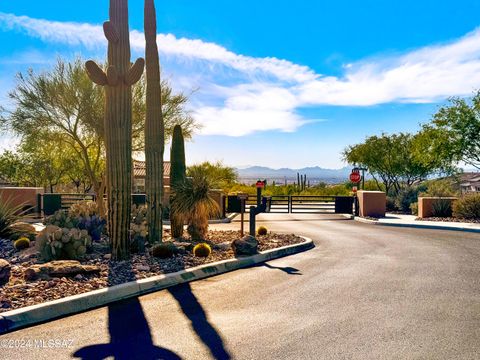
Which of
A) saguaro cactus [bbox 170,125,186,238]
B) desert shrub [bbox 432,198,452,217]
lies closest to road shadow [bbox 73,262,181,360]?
saguaro cactus [bbox 170,125,186,238]

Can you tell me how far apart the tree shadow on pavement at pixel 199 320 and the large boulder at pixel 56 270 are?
150 centimetres

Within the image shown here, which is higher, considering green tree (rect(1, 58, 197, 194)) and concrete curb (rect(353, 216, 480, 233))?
green tree (rect(1, 58, 197, 194))

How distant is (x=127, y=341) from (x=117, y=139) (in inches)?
197

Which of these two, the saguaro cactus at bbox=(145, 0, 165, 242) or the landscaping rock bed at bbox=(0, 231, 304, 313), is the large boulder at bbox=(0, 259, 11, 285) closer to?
the landscaping rock bed at bbox=(0, 231, 304, 313)

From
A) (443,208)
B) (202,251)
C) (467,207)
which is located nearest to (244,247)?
(202,251)

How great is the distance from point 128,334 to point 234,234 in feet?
29.3

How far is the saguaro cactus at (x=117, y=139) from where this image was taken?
919 centimetres

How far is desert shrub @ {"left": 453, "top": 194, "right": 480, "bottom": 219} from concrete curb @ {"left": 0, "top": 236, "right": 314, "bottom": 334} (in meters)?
14.2

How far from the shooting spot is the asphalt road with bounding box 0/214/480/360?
4.90m

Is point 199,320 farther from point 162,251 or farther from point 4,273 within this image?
point 162,251

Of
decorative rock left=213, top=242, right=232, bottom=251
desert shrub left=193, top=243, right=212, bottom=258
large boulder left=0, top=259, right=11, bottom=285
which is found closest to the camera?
large boulder left=0, top=259, right=11, bottom=285

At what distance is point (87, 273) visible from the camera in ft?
25.6

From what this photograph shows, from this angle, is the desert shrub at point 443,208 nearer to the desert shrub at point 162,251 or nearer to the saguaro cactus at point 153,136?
the saguaro cactus at point 153,136

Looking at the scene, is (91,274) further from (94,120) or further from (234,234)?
(94,120)
